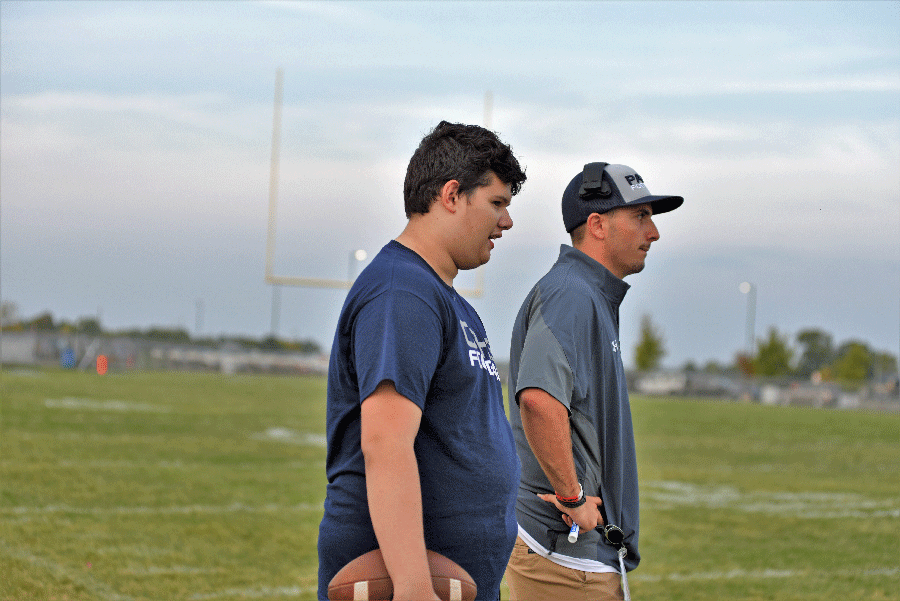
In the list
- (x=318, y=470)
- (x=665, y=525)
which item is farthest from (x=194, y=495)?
(x=665, y=525)

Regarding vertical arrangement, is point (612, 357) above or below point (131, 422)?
above

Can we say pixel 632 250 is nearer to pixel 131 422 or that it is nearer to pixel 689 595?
pixel 689 595

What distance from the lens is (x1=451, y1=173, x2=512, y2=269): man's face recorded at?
204cm

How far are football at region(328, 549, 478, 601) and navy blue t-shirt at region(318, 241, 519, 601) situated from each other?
0.20ft

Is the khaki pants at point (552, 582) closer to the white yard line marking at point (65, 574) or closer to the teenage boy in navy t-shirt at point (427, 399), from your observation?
the teenage boy in navy t-shirt at point (427, 399)

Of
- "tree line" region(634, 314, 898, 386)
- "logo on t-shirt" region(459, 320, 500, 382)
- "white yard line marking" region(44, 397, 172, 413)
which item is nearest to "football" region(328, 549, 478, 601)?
"logo on t-shirt" region(459, 320, 500, 382)

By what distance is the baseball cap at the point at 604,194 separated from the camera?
3018mm

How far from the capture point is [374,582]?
1.83 metres

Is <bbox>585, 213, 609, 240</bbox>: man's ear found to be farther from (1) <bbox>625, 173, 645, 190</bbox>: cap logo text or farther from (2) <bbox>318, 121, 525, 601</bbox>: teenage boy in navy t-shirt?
(2) <bbox>318, 121, 525, 601</bbox>: teenage boy in navy t-shirt

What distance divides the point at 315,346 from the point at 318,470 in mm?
47727

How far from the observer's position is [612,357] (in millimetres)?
2854

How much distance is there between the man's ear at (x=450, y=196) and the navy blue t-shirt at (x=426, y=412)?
12 centimetres

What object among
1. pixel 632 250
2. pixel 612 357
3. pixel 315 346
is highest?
pixel 632 250

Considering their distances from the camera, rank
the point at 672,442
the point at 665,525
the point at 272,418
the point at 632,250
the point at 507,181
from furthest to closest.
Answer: the point at 272,418
the point at 672,442
the point at 665,525
the point at 632,250
the point at 507,181
